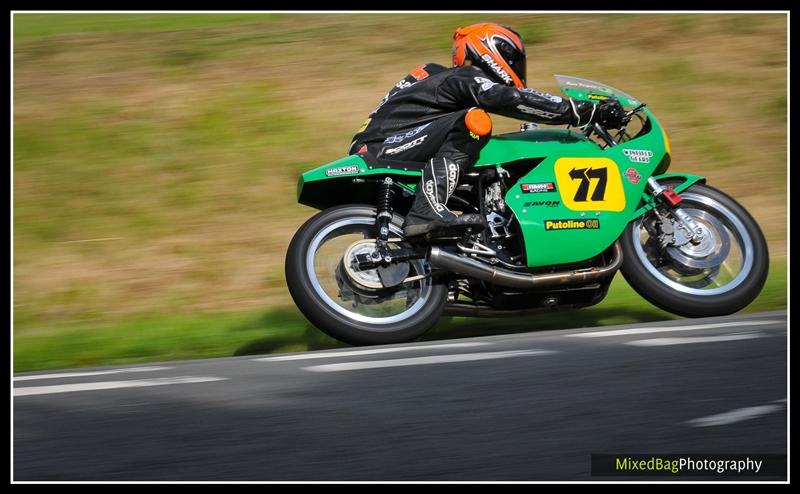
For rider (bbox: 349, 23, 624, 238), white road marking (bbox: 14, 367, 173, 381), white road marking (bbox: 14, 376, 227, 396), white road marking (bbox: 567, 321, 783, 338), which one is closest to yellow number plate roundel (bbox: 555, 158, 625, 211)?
rider (bbox: 349, 23, 624, 238)

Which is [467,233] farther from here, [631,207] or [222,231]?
[222,231]

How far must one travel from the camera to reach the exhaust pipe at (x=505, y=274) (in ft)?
18.7

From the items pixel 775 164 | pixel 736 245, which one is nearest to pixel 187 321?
pixel 736 245

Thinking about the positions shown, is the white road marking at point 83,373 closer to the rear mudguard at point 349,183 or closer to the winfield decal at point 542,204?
the rear mudguard at point 349,183

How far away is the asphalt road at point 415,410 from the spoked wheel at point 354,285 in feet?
0.95

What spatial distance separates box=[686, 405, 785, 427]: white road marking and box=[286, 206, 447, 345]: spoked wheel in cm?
203

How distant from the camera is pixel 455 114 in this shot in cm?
588

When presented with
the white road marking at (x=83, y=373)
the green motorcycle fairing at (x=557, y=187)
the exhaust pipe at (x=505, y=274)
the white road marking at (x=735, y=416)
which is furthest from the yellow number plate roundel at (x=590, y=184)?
the white road marking at (x=83, y=373)

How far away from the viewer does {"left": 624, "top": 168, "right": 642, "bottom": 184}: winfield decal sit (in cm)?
606

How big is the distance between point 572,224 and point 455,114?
90 centimetres

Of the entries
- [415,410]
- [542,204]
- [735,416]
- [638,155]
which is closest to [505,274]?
[542,204]

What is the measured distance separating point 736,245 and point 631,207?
26.5 inches

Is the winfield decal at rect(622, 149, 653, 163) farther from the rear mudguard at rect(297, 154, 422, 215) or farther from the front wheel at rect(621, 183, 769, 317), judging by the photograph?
the rear mudguard at rect(297, 154, 422, 215)

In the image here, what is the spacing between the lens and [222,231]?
8.36 m
